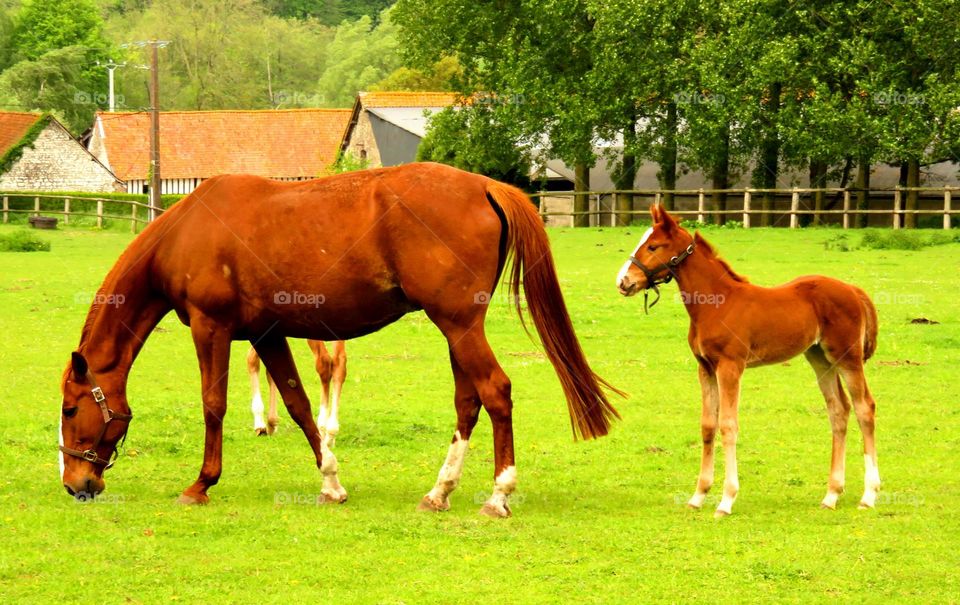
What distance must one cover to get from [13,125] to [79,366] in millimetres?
61453

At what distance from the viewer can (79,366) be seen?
945cm

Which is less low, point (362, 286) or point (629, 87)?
point (629, 87)

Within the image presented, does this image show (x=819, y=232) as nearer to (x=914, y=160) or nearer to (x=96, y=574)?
(x=914, y=160)

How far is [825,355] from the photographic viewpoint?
32.0 feet

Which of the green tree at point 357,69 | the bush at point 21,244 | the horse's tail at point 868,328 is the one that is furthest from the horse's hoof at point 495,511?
the green tree at point 357,69

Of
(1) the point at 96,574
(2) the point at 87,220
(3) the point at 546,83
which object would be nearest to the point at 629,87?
(3) the point at 546,83

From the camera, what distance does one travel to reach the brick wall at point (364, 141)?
69125 mm

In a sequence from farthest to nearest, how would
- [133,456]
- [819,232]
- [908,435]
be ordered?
[819,232]
[908,435]
[133,456]

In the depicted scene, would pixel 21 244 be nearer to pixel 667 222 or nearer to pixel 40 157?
pixel 667 222

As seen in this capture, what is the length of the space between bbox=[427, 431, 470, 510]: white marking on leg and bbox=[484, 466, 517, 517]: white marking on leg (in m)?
0.33

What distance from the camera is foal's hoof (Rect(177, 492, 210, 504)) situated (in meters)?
9.48

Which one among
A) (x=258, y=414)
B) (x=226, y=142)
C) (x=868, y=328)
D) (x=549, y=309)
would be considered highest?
(x=226, y=142)

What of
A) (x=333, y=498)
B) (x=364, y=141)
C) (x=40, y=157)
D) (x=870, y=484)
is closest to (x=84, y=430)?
(x=333, y=498)

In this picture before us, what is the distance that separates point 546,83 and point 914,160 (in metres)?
13.9
